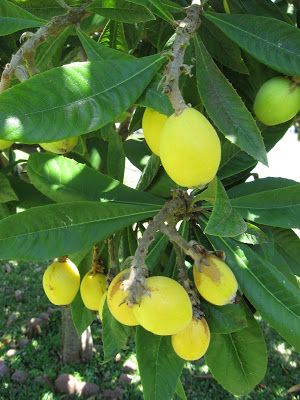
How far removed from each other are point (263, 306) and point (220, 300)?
0.47 feet

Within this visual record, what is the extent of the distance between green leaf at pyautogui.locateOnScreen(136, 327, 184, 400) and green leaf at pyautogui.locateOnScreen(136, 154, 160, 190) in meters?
0.45

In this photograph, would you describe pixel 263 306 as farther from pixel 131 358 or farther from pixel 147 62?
pixel 131 358

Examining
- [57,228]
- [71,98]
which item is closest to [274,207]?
[57,228]

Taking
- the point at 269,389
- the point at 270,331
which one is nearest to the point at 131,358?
the point at 269,389

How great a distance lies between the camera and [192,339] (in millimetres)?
1112

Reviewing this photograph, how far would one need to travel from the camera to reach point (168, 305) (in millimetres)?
956

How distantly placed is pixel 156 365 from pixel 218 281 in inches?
13.3

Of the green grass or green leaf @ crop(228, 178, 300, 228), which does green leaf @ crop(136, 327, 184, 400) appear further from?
the green grass

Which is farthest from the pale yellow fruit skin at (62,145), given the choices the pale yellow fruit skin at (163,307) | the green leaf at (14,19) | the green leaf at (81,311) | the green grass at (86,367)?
the green grass at (86,367)

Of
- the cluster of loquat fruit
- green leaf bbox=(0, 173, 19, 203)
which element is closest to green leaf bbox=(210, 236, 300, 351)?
the cluster of loquat fruit

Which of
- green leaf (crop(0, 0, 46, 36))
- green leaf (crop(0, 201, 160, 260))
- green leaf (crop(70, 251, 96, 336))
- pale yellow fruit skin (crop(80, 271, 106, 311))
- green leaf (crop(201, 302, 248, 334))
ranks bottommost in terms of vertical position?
green leaf (crop(70, 251, 96, 336))

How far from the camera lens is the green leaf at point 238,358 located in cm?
135

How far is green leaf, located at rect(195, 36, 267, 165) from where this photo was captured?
41.6 inches

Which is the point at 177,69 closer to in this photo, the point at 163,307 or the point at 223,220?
the point at 223,220
